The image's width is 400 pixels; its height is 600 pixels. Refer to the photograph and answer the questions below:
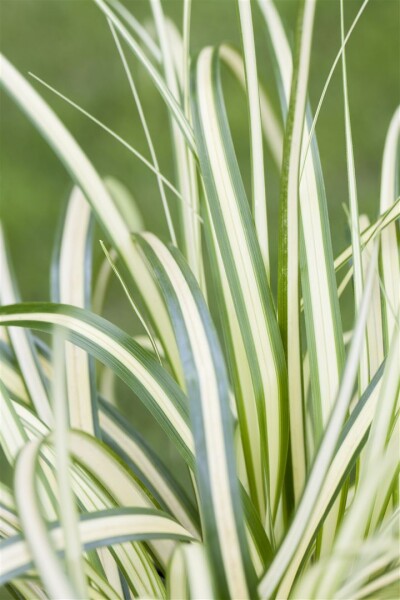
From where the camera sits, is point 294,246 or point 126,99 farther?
point 126,99

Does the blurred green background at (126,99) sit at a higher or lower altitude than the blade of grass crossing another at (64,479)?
higher

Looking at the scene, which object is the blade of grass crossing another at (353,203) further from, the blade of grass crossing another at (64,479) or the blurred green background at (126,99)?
the blurred green background at (126,99)

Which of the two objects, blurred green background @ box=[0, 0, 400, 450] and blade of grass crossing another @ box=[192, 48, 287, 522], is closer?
blade of grass crossing another @ box=[192, 48, 287, 522]

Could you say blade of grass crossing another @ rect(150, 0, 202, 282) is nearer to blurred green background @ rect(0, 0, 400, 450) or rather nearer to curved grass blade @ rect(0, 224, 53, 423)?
curved grass blade @ rect(0, 224, 53, 423)

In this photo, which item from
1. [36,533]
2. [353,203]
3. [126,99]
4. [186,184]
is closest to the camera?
[36,533]

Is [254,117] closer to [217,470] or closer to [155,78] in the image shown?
[155,78]

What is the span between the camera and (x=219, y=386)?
30 cm

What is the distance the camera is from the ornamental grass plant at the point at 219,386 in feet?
0.93

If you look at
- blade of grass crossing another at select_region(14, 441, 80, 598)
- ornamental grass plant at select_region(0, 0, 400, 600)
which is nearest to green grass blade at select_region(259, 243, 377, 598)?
ornamental grass plant at select_region(0, 0, 400, 600)

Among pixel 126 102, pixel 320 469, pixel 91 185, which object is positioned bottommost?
pixel 320 469

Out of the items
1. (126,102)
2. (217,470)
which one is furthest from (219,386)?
(126,102)

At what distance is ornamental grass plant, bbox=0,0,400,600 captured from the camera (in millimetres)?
285

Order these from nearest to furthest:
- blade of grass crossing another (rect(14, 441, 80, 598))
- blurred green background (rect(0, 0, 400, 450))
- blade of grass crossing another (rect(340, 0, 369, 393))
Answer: blade of grass crossing another (rect(14, 441, 80, 598)), blade of grass crossing another (rect(340, 0, 369, 393)), blurred green background (rect(0, 0, 400, 450))

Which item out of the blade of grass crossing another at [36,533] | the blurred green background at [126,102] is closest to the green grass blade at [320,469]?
the blade of grass crossing another at [36,533]
